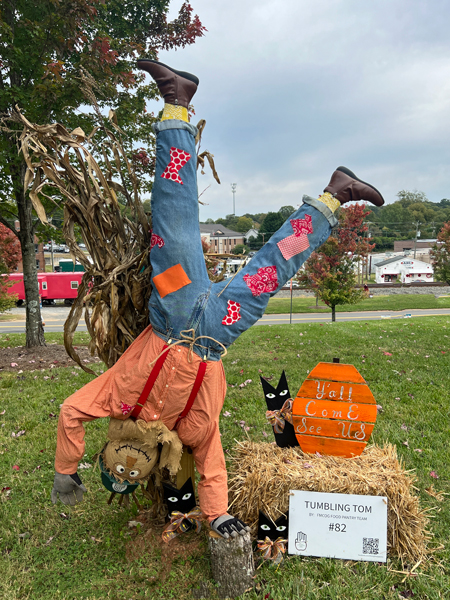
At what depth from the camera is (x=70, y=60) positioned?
6039 millimetres

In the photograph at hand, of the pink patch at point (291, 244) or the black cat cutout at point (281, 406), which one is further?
the black cat cutout at point (281, 406)

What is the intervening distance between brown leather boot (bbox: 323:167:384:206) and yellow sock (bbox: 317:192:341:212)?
0.8 inches

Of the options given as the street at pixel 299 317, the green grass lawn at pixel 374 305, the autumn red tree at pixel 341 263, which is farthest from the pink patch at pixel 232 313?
the green grass lawn at pixel 374 305

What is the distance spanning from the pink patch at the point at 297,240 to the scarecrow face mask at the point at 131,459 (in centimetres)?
131

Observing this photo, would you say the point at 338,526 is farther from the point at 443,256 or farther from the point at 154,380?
the point at 443,256

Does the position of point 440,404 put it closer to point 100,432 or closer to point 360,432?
point 360,432

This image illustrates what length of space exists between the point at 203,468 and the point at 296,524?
0.76 metres

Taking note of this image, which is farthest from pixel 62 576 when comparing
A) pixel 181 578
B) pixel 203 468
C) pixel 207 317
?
pixel 207 317

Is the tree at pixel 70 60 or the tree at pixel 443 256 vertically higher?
the tree at pixel 70 60

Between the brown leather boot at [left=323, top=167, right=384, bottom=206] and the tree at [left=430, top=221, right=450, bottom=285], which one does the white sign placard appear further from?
the tree at [left=430, top=221, right=450, bottom=285]

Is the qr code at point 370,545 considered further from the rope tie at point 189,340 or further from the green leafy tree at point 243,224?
the green leafy tree at point 243,224

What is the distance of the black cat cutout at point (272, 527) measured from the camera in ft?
8.25

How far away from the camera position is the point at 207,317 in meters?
2.12

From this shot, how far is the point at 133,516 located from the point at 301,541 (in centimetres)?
123
